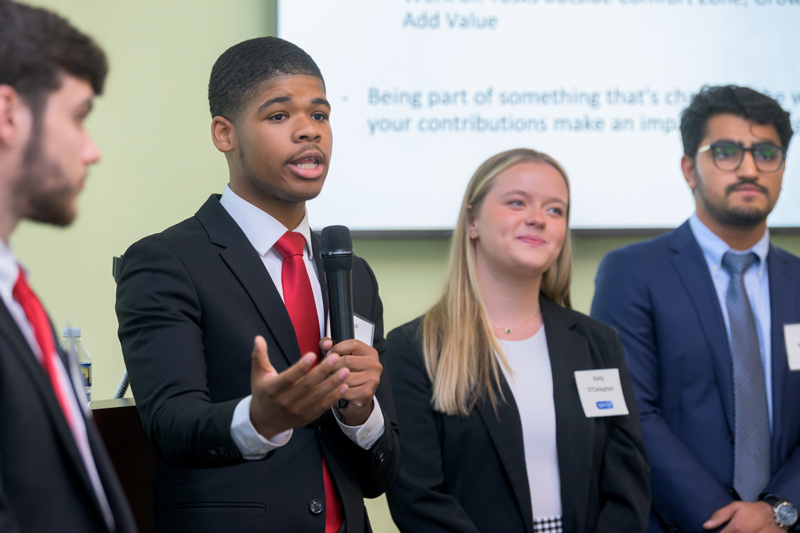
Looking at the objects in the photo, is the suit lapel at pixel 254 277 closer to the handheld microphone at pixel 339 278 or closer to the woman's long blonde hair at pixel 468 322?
the handheld microphone at pixel 339 278

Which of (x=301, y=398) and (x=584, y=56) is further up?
(x=584, y=56)

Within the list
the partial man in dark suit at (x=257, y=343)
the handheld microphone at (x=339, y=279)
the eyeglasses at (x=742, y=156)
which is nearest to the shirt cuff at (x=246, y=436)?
the partial man in dark suit at (x=257, y=343)

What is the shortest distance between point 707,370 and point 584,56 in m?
1.44

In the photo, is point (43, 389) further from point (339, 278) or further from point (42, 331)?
point (339, 278)

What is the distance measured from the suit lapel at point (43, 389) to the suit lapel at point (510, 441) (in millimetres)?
1398

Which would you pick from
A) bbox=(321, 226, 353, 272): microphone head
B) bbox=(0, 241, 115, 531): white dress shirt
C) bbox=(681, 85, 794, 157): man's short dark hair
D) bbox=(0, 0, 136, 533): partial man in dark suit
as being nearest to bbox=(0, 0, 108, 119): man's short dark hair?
bbox=(0, 0, 136, 533): partial man in dark suit

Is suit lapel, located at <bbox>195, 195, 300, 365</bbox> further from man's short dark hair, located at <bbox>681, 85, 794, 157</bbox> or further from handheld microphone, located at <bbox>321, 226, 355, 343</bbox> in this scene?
man's short dark hair, located at <bbox>681, 85, 794, 157</bbox>

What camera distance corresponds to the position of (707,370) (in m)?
2.48

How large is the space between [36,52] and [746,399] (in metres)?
2.26

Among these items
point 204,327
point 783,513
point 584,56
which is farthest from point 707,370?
point 204,327

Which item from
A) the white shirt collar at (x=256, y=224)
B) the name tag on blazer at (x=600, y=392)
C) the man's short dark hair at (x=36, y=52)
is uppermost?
the man's short dark hair at (x=36, y=52)

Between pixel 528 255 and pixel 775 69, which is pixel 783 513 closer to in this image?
pixel 528 255

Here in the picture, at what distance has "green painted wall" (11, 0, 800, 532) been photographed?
9.95 ft

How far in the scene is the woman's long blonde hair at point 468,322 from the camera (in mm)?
2217
